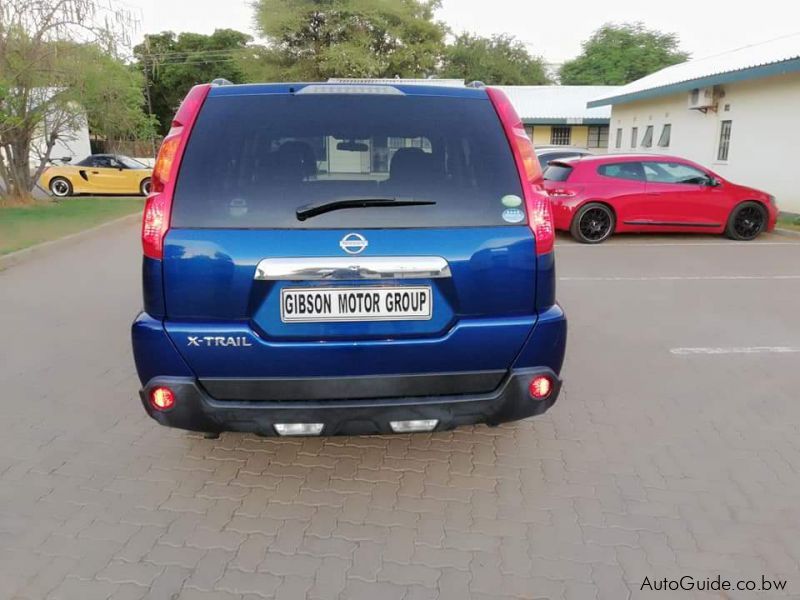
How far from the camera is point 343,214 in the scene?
8.55 ft

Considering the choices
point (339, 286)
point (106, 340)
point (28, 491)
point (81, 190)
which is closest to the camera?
point (339, 286)

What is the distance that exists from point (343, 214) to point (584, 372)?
2832 millimetres

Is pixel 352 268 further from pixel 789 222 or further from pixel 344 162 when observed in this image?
pixel 789 222

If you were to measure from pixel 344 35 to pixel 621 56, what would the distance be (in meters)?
24.5

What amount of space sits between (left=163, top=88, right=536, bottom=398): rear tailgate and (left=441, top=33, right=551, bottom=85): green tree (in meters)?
49.2

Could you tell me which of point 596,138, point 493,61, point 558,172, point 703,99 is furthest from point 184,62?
point 558,172

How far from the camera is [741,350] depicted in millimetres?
5262

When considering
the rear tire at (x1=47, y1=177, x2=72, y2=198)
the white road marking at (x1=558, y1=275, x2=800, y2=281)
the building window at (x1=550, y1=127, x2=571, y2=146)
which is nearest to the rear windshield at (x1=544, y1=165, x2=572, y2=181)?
the white road marking at (x1=558, y1=275, x2=800, y2=281)

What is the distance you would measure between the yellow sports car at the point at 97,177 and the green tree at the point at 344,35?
18.3 meters

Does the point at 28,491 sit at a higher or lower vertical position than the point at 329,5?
lower

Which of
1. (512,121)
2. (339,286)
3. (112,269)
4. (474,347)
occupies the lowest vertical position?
(112,269)

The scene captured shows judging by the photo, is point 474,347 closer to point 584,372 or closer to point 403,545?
point 403,545

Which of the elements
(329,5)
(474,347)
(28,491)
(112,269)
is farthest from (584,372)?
(329,5)
